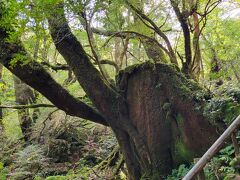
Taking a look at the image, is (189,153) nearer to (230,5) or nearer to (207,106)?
(207,106)

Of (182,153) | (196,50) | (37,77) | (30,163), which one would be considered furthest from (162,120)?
(30,163)

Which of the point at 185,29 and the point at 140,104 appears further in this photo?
the point at 140,104

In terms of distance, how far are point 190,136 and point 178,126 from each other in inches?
13.8

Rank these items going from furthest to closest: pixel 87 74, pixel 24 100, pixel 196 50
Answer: pixel 24 100, pixel 196 50, pixel 87 74

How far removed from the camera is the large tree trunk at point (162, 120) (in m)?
5.74

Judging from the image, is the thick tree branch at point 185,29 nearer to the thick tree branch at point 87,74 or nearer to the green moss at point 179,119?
the green moss at point 179,119

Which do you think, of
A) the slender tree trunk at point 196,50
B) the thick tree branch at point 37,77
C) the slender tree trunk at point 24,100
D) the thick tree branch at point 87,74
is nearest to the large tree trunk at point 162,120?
the thick tree branch at point 87,74

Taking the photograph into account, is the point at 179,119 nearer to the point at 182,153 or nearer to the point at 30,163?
the point at 182,153

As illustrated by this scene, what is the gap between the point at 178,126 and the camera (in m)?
6.07

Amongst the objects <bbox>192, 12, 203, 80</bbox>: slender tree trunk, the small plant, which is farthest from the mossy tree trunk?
the small plant

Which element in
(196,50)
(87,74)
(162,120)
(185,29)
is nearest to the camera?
(162,120)

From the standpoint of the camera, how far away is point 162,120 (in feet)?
20.9

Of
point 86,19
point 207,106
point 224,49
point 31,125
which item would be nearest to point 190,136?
point 207,106

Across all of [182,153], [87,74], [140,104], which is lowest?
[182,153]
